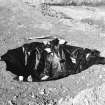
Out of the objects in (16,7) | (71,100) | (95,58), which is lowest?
(71,100)

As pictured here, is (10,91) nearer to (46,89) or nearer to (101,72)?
(46,89)

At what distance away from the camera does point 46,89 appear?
3824 mm

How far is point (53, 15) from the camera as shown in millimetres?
5770

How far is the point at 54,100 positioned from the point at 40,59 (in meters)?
0.71

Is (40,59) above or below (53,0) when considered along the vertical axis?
below

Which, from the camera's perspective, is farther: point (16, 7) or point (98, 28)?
point (16, 7)

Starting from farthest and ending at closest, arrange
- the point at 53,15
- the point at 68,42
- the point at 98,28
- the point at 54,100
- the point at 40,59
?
the point at 53,15 < the point at 98,28 < the point at 68,42 < the point at 40,59 < the point at 54,100

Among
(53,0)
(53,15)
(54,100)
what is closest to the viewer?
(54,100)

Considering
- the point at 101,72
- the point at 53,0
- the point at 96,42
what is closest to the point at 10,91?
the point at 101,72

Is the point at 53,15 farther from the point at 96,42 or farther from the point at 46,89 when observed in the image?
the point at 46,89

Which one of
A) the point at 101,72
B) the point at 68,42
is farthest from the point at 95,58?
the point at 68,42

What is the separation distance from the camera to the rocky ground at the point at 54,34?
3.72 metres

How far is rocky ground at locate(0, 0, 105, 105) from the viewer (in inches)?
147

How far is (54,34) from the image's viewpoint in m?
5.06
